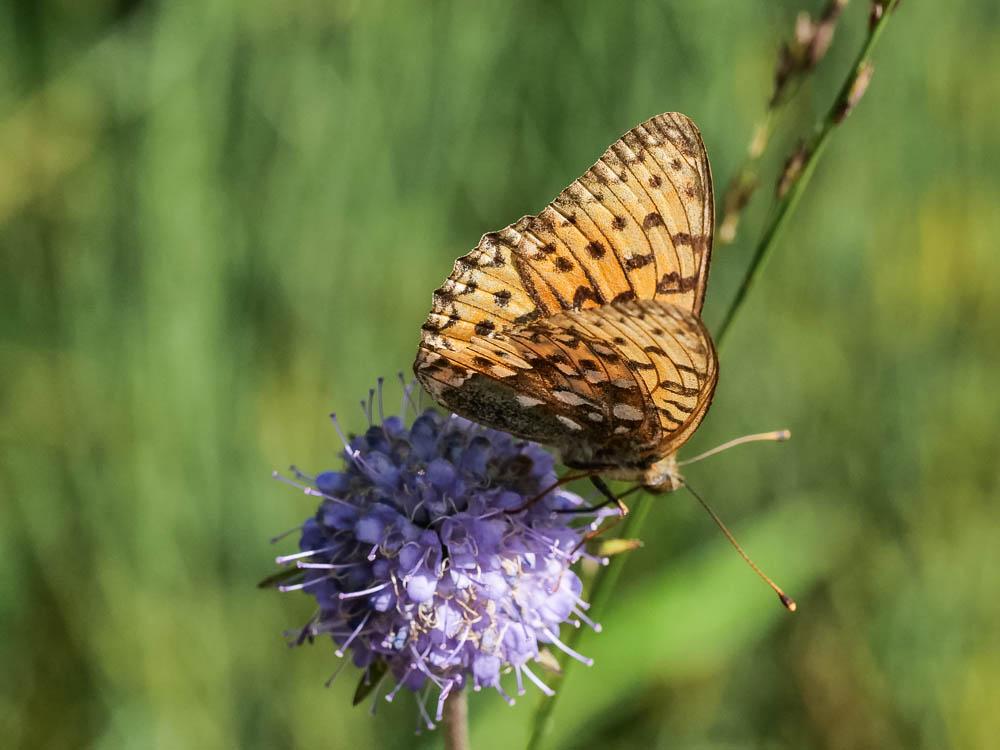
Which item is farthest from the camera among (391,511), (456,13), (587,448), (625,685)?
(456,13)

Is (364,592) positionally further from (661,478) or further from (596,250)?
(596,250)

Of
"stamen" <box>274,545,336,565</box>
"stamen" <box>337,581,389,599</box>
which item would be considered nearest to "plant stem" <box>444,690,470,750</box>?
"stamen" <box>337,581,389,599</box>

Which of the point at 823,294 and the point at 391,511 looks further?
the point at 823,294

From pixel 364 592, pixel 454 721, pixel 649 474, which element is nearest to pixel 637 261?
pixel 649 474

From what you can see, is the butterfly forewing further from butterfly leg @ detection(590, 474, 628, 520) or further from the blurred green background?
the blurred green background

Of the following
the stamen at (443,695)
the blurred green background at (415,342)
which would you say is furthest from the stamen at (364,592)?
the blurred green background at (415,342)

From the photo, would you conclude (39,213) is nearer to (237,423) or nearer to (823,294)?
(237,423)

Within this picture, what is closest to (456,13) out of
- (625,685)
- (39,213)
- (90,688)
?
(39,213)
